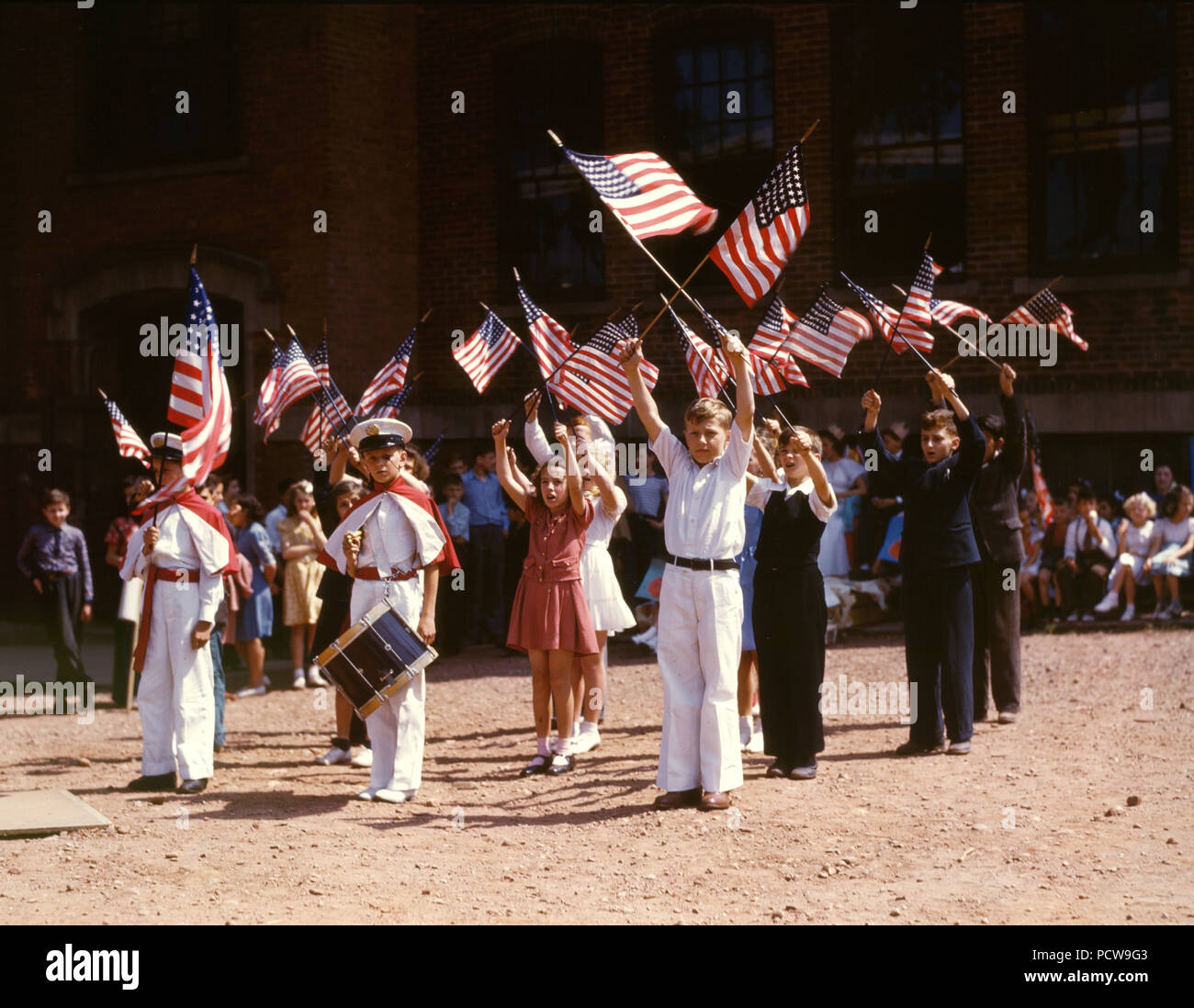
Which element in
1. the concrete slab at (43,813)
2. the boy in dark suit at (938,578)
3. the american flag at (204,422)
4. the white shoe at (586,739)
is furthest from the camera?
the white shoe at (586,739)

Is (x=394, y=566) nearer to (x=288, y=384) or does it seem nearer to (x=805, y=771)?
(x=805, y=771)

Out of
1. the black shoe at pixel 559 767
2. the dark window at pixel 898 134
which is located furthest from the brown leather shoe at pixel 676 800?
the dark window at pixel 898 134

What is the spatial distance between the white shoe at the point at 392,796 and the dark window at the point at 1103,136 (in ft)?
34.0

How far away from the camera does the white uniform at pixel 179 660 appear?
28.5 feet

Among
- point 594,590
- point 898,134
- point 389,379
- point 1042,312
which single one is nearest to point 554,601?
point 594,590

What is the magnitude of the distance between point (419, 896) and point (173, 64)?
14.4 metres

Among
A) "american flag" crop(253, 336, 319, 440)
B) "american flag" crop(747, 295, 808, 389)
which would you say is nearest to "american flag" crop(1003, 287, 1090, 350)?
"american flag" crop(747, 295, 808, 389)

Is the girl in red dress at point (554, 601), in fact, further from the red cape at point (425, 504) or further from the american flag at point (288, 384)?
the american flag at point (288, 384)

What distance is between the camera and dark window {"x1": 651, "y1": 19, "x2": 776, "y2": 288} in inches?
659

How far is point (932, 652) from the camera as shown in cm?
923

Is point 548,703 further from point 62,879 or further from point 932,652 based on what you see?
point 62,879

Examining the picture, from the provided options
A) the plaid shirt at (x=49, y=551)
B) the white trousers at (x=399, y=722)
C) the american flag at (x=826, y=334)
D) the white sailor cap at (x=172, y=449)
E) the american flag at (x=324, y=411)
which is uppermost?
the american flag at (x=826, y=334)

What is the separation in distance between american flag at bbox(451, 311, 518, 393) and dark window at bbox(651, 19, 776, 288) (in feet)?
Answer: 20.1
